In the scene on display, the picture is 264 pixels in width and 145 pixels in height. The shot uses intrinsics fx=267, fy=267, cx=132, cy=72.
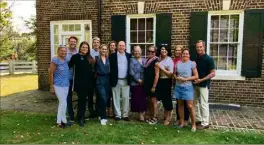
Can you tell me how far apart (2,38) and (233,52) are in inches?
249

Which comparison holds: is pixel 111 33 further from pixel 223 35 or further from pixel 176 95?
pixel 176 95

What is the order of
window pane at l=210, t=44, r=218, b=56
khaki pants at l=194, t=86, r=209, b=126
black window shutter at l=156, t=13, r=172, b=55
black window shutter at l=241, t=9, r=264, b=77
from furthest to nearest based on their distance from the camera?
1. black window shutter at l=156, t=13, r=172, b=55
2. window pane at l=210, t=44, r=218, b=56
3. black window shutter at l=241, t=9, r=264, b=77
4. khaki pants at l=194, t=86, r=209, b=126

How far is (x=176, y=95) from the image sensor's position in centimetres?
541

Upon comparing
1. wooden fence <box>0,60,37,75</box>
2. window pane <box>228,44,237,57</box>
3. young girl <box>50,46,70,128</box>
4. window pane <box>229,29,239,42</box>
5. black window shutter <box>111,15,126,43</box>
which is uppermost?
black window shutter <box>111,15,126,43</box>

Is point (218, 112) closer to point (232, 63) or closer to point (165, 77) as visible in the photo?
point (232, 63)

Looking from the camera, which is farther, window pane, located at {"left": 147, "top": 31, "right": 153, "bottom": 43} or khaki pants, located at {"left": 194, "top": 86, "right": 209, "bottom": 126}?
window pane, located at {"left": 147, "top": 31, "right": 153, "bottom": 43}

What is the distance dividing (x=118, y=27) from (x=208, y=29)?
2881 millimetres

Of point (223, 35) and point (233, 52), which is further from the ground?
point (223, 35)

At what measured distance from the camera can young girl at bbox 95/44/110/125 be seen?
575 centimetres

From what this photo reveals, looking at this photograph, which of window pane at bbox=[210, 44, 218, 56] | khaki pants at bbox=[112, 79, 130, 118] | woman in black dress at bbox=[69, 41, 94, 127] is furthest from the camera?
window pane at bbox=[210, 44, 218, 56]

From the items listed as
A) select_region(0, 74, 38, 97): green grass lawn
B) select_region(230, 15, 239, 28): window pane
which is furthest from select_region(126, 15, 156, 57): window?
select_region(0, 74, 38, 97): green grass lawn

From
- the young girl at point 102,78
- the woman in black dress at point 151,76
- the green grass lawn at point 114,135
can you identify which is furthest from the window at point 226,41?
the young girl at point 102,78

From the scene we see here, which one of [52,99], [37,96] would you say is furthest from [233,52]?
[37,96]

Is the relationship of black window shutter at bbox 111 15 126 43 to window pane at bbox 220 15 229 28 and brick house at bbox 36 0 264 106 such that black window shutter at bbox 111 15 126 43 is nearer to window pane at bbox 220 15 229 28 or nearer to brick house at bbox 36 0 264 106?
brick house at bbox 36 0 264 106
